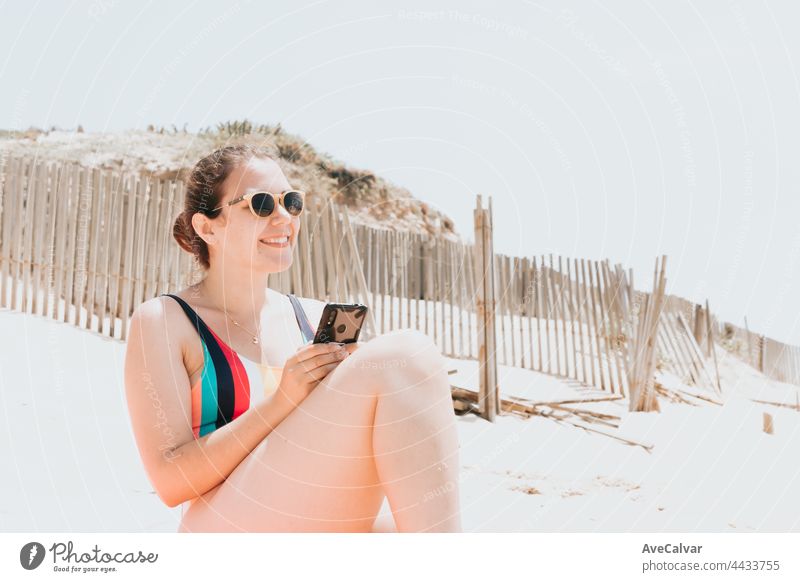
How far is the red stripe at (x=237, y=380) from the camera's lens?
4.77ft

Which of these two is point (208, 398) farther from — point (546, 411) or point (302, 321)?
point (546, 411)

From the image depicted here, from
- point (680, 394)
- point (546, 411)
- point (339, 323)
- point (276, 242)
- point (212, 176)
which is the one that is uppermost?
point (212, 176)

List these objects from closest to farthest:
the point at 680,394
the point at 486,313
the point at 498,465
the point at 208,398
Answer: the point at 208,398, the point at 498,465, the point at 486,313, the point at 680,394

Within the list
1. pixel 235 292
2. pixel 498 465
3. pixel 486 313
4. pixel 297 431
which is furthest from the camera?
pixel 486 313

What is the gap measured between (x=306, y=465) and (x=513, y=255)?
429 centimetres

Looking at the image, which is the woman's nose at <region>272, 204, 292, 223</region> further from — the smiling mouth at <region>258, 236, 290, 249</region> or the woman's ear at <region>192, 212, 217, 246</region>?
the woman's ear at <region>192, 212, 217, 246</region>

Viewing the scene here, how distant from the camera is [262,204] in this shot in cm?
162

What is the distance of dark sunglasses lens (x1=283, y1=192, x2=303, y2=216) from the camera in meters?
1.64

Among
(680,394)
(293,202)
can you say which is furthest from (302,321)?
(680,394)

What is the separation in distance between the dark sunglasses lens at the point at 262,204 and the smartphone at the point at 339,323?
37 cm

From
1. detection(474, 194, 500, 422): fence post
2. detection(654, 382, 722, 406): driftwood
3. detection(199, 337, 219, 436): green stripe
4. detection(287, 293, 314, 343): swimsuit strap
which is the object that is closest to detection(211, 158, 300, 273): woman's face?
detection(287, 293, 314, 343): swimsuit strap

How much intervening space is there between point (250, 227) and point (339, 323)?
0.39 m

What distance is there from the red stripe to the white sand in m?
0.37

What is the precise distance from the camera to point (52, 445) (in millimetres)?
2816
